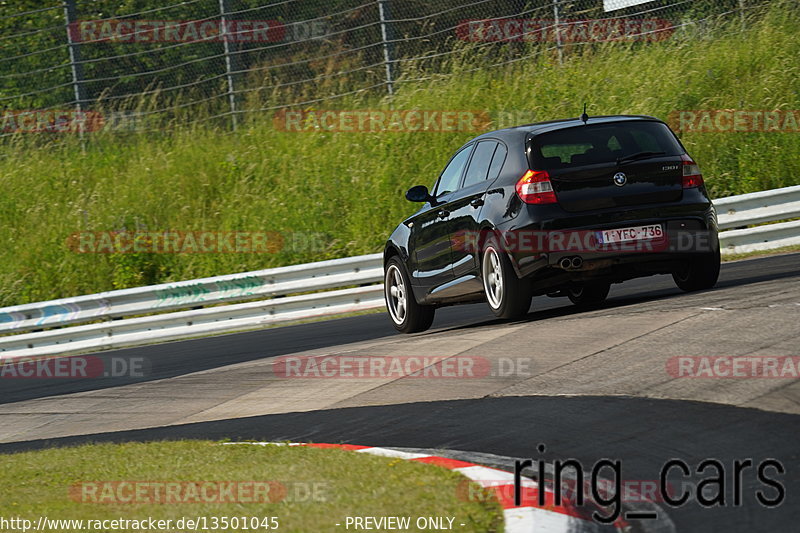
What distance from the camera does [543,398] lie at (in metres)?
7.49

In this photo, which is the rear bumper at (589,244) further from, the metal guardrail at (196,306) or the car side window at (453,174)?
the metal guardrail at (196,306)

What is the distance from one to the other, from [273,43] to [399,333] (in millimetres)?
11239

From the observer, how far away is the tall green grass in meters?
19.8

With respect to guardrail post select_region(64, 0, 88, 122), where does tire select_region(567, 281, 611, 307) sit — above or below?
below

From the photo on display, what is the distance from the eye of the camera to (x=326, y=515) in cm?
488

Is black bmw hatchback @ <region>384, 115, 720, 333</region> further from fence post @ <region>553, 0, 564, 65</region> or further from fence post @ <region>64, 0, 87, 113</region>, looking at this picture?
fence post @ <region>64, 0, 87, 113</region>

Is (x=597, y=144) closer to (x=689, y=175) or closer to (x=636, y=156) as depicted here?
(x=636, y=156)

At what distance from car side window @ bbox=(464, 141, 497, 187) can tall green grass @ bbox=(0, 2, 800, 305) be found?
28.2ft

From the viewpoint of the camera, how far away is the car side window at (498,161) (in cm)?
993

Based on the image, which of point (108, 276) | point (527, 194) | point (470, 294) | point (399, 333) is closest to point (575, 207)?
point (527, 194)

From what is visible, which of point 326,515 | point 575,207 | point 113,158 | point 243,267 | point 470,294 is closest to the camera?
point 326,515

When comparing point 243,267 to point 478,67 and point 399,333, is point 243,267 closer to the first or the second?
point 478,67

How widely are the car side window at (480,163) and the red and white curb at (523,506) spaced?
14.7 feet

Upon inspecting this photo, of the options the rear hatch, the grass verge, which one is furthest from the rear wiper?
the grass verge
